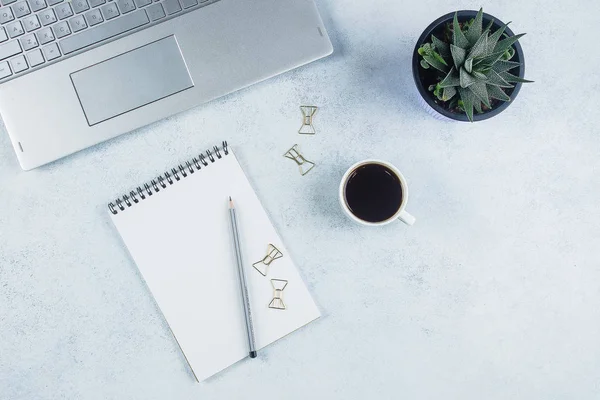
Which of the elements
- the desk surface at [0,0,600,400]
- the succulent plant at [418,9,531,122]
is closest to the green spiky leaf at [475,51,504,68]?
the succulent plant at [418,9,531,122]

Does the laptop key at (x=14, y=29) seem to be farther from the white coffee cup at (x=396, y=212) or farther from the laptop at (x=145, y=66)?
the white coffee cup at (x=396, y=212)

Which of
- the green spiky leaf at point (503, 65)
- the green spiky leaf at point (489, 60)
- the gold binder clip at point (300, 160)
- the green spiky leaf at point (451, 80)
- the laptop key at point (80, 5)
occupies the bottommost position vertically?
the gold binder clip at point (300, 160)

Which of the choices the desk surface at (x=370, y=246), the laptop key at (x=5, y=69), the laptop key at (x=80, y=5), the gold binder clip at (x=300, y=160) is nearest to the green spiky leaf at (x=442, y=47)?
the desk surface at (x=370, y=246)

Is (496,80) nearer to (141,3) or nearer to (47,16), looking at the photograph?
(141,3)

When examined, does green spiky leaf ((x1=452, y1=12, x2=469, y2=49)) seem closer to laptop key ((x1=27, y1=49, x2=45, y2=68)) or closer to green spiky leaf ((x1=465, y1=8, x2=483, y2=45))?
green spiky leaf ((x1=465, y1=8, x2=483, y2=45))

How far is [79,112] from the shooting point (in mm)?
736

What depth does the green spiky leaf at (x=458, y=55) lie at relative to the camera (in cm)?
62

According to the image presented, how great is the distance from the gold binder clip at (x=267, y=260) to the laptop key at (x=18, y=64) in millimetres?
415

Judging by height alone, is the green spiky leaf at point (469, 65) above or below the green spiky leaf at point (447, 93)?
→ above

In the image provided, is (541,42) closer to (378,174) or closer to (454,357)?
(378,174)

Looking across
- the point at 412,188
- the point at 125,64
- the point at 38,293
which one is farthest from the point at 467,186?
the point at 38,293

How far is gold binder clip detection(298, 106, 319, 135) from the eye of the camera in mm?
765

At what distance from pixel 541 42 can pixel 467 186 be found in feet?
0.77

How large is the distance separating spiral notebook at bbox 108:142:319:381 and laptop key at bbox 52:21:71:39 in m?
0.23
